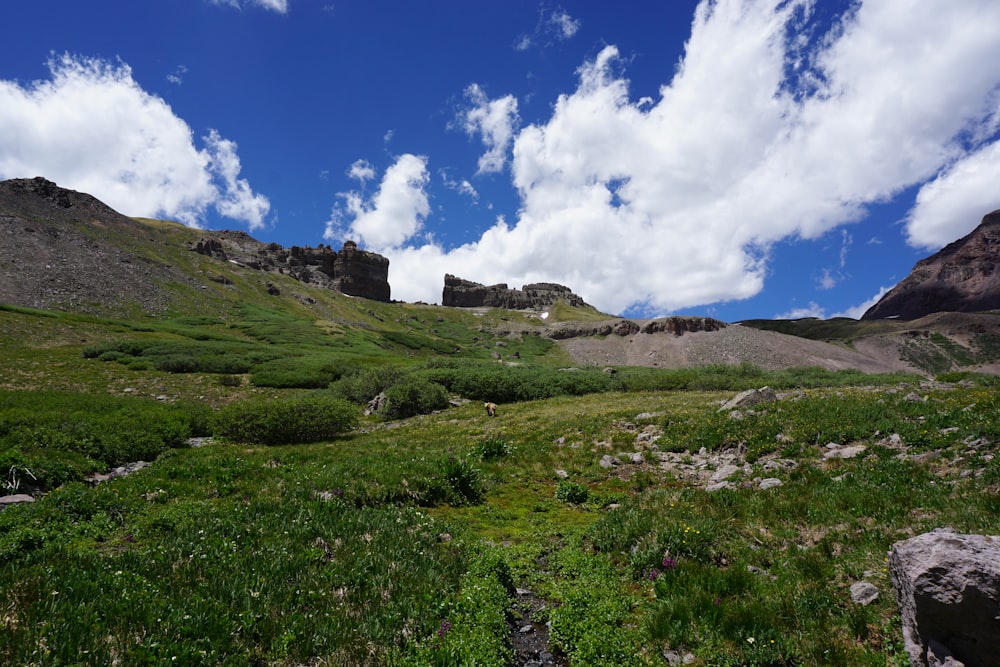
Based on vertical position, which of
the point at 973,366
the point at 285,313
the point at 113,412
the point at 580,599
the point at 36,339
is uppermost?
the point at 285,313

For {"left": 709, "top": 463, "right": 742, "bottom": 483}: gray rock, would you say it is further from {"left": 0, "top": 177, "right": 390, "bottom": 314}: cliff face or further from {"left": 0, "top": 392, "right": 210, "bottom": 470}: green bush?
{"left": 0, "top": 177, "right": 390, "bottom": 314}: cliff face

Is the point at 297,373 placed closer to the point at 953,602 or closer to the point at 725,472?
the point at 725,472

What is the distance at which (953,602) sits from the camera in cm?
528

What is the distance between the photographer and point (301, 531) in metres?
10.2

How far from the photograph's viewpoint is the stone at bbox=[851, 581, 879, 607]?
696cm

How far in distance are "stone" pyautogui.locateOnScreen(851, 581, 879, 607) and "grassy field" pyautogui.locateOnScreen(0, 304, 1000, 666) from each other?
0.16m

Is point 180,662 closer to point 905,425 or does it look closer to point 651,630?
point 651,630

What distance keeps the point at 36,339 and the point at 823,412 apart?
268 feet

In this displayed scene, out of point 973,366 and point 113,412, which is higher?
point 973,366

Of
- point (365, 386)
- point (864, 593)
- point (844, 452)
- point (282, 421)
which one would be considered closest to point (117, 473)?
point (282, 421)

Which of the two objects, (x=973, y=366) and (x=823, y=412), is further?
(x=973, y=366)

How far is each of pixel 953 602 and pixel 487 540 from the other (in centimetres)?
896

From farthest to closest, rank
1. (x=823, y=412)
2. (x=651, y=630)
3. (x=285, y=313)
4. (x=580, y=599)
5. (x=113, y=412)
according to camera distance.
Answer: (x=285, y=313) → (x=113, y=412) → (x=823, y=412) → (x=580, y=599) → (x=651, y=630)

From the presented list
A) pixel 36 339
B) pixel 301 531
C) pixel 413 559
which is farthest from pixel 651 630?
pixel 36 339
